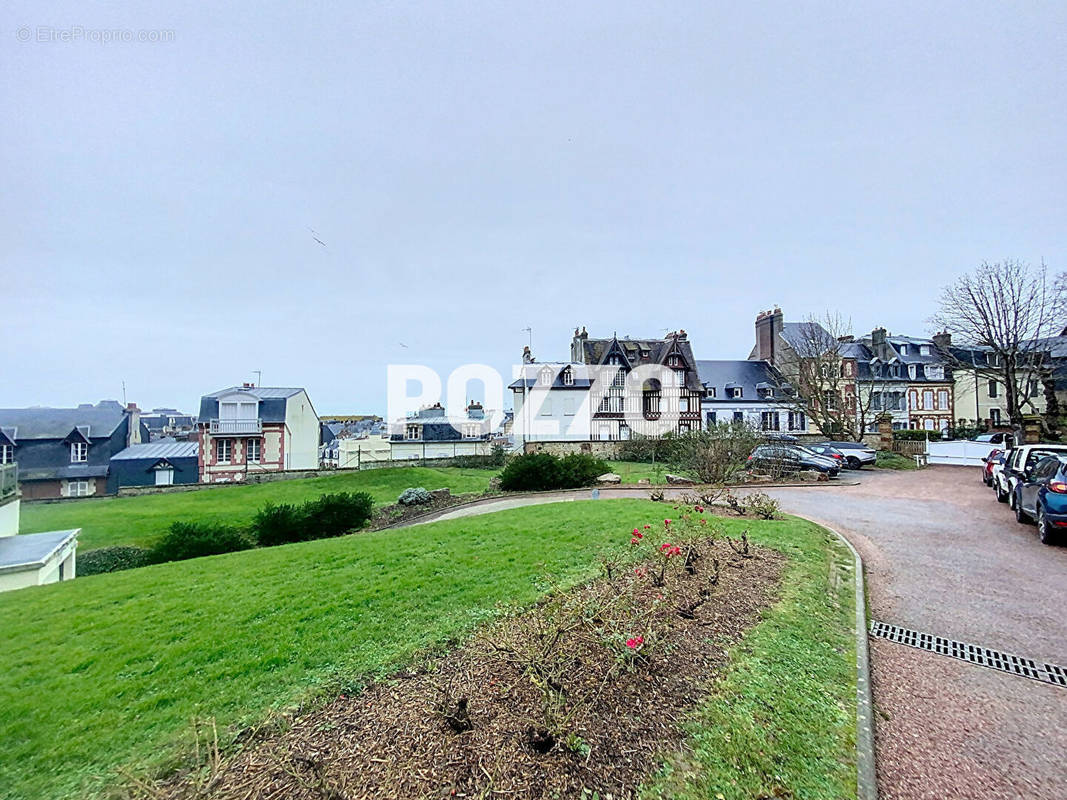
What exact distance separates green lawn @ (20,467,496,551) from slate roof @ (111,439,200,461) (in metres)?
3.33

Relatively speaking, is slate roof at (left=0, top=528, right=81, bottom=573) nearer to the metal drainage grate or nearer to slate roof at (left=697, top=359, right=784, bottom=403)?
the metal drainage grate

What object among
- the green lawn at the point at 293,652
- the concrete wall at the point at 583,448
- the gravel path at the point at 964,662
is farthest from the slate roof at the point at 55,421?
the concrete wall at the point at 583,448

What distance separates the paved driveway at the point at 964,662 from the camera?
2.82 metres

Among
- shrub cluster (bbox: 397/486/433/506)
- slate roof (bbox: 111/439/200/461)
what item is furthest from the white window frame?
shrub cluster (bbox: 397/486/433/506)

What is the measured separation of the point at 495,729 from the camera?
2754 mm

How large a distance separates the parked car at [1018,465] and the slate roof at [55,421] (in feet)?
73.6

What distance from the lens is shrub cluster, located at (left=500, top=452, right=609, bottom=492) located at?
671 inches

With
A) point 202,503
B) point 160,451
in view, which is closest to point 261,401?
point 160,451

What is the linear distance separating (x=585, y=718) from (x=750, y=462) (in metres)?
17.5

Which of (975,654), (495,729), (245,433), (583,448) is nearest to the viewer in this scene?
(495,729)

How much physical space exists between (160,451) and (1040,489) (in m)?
31.7

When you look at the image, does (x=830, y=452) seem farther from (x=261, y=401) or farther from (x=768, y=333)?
(x=261, y=401)

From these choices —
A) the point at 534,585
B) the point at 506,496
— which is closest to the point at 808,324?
the point at 506,496

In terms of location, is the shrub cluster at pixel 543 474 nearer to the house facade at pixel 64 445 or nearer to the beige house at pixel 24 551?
the beige house at pixel 24 551
